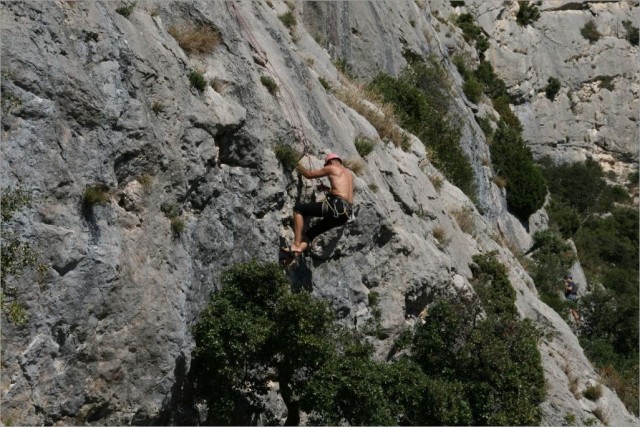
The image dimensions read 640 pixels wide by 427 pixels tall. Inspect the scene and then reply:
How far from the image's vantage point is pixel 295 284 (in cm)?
1268

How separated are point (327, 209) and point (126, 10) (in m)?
3.90

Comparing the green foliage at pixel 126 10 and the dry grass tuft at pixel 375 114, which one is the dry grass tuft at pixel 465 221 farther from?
the green foliage at pixel 126 10

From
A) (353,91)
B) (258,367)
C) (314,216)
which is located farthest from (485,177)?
(258,367)

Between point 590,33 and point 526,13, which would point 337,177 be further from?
point 590,33

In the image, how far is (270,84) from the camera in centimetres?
1351

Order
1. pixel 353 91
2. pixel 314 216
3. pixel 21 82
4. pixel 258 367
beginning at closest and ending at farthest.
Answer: pixel 21 82
pixel 258 367
pixel 314 216
pixel 353 91

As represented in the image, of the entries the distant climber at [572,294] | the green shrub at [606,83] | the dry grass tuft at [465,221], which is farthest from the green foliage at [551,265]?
the green shrub at [606,83]

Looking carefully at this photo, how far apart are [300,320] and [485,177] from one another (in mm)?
17613

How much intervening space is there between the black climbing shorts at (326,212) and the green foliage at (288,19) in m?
7.29

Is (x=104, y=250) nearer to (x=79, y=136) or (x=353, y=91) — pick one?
(x=79, y=136)

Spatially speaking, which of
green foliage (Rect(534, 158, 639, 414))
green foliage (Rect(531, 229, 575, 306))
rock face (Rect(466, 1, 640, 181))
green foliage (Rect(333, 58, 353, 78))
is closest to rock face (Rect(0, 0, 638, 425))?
green foliage (Rect(333, 58, 353, 78))

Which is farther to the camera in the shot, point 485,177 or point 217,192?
point 485,177

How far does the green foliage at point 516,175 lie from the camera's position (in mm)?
30719

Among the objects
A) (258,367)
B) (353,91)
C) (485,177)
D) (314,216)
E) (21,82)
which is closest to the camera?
(21,82)
